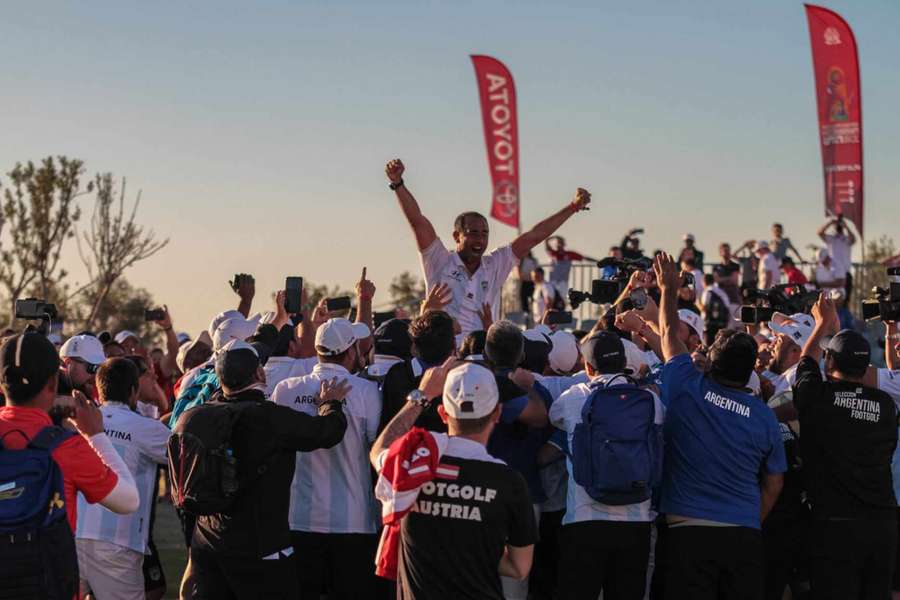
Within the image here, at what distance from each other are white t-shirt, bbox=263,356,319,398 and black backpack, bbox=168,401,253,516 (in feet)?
5.02

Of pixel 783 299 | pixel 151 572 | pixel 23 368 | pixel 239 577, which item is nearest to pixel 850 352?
pixel 783 299

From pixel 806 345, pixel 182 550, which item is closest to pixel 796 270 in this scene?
pixel 182 550

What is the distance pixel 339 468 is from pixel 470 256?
93.3 inches

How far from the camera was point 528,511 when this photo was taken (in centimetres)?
555

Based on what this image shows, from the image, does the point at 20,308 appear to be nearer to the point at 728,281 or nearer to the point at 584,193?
the point at 584,193

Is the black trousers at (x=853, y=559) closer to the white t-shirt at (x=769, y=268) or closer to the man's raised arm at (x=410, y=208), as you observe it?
the man's raised arm at (x=410, y=208)

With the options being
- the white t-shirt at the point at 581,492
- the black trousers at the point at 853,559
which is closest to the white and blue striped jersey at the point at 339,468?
the white t-shirt at the point at 581,492

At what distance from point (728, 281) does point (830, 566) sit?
543 inches

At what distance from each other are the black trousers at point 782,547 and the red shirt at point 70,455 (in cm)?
438

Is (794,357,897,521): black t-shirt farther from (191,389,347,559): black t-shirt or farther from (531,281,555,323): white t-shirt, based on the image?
(531,281,555,323): white t-shirt

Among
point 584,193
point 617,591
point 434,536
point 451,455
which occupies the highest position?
point 584,193

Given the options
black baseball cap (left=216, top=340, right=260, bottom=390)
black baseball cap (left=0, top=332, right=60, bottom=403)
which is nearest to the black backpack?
black baseball cap (left=216, top=340, right=260, bottom=390)

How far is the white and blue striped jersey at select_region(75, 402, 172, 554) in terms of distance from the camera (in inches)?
301

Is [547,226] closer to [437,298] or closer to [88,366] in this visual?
[437,298]
